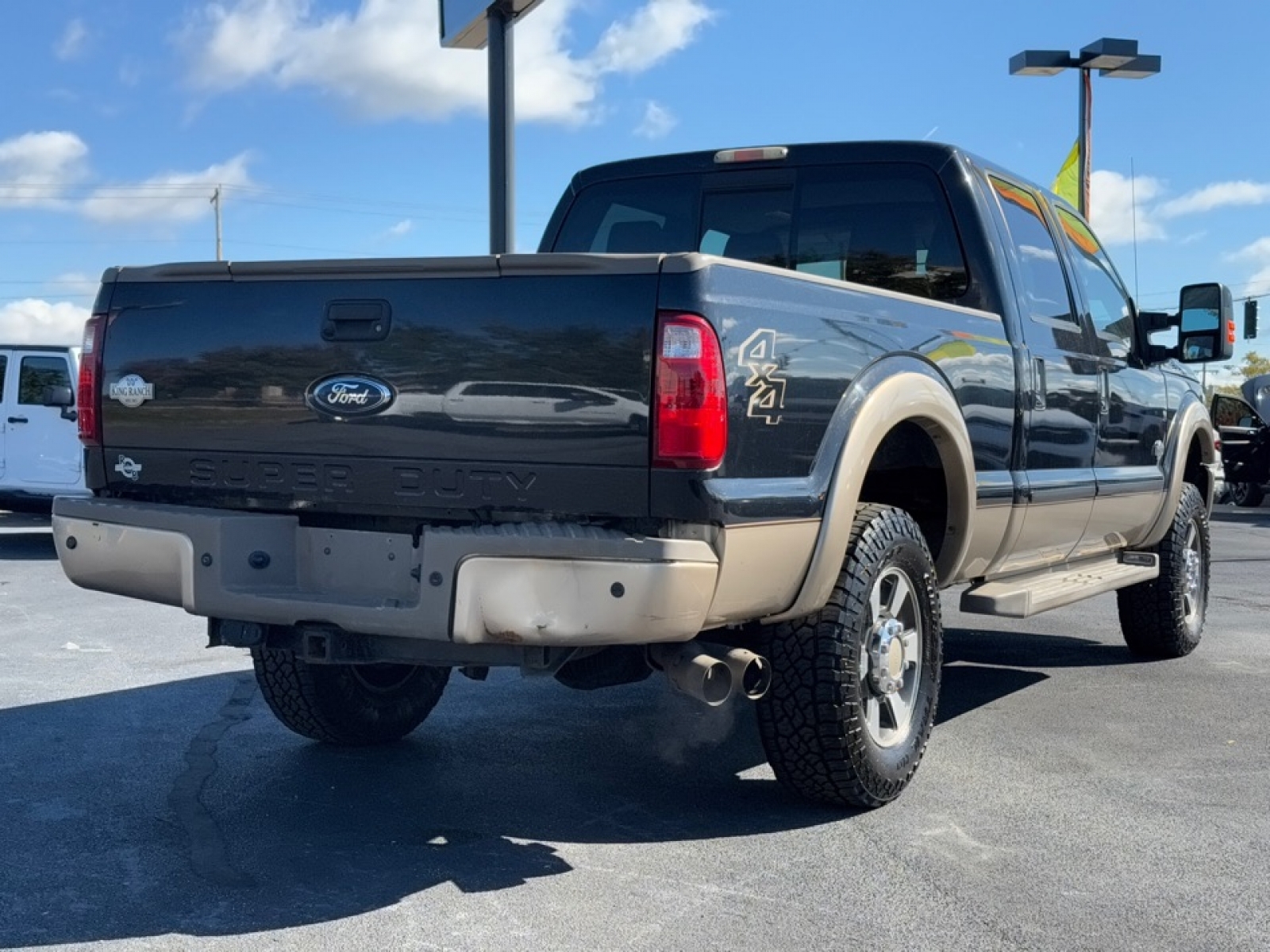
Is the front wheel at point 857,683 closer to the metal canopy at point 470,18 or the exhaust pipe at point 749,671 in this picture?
the exhaust pipe at point 749,671

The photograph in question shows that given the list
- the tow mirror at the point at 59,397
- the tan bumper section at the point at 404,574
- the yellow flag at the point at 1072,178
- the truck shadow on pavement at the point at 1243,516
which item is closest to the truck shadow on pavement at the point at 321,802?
the tan bumper section at the point at 404,574

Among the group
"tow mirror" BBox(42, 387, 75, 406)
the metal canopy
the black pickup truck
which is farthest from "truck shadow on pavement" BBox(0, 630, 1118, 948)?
"tow mirror" BBox(42, 387, 75, 406)

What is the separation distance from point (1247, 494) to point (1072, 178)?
18.9 feet

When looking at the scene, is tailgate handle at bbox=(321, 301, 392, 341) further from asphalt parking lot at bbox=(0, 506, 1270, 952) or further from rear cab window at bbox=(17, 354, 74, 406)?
rear cab window at bbox=(17, 354, 74, 406)

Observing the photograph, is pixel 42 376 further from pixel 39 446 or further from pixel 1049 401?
pixel 1049 401

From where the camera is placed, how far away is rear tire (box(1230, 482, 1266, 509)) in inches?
882

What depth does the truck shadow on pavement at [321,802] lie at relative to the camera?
144 inches

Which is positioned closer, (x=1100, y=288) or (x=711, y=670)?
(x=711, y=670)

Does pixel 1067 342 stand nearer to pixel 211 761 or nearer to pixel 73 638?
pixel 211 761

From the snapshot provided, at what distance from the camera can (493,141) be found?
10430 mm

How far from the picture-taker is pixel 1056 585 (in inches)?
229

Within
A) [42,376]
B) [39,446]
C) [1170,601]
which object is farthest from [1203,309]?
[42,376]

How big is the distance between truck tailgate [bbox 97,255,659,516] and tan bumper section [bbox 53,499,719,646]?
107 millimetres

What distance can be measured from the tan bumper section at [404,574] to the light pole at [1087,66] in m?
17.8
